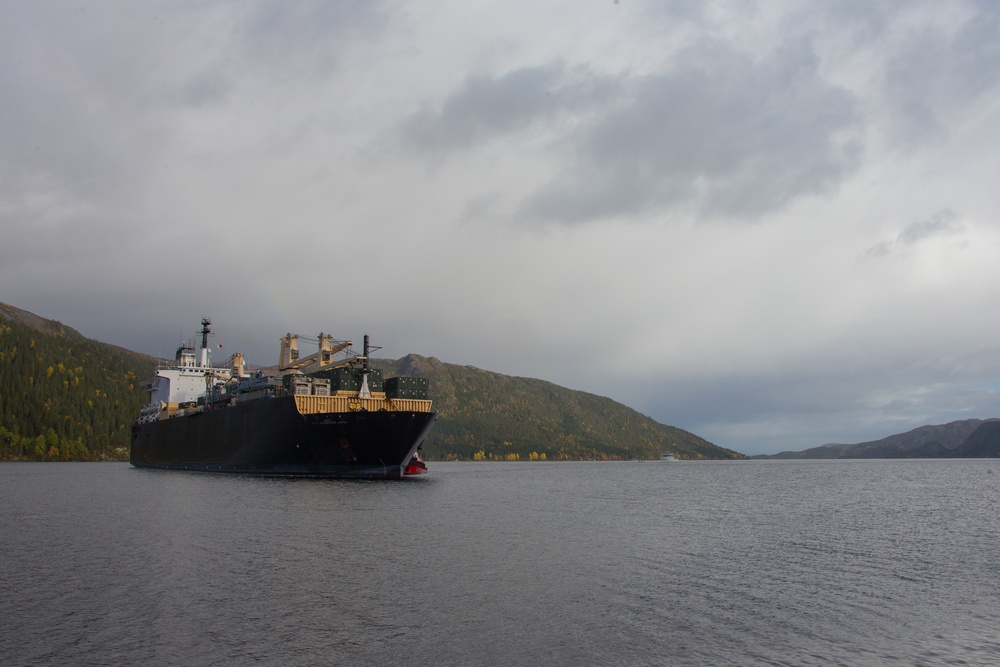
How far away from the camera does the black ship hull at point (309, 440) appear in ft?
266

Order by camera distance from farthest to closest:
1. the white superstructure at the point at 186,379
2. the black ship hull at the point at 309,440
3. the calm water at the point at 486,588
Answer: the white superstructure at the point at 186,379, the black ship hull at the point at 309,440, the calm water at the point at 486,588

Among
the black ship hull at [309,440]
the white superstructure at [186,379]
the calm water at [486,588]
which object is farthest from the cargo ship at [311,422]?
the calm water at [486,588]

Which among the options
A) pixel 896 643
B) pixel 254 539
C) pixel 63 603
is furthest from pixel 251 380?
pixel 896 643

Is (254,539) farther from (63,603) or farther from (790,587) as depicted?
(790,587)

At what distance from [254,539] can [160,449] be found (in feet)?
344

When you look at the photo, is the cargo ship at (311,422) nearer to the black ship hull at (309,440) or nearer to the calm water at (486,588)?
the black ship hull at (309,440)

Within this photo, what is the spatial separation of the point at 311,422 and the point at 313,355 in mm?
23699

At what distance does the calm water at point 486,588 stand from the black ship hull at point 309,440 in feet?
97.3

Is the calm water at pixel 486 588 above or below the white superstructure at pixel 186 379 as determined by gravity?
below

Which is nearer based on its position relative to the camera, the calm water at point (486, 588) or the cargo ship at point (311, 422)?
the calm water at point (486, 588)

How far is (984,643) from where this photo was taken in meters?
20.2

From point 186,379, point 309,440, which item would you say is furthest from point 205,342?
point 309,440

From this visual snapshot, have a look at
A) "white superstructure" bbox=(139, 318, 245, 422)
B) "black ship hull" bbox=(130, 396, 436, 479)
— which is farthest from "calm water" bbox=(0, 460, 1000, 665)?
"white superstructure" bbox=(139, 318, 245, 422)

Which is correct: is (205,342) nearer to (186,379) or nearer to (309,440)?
(186,379)
